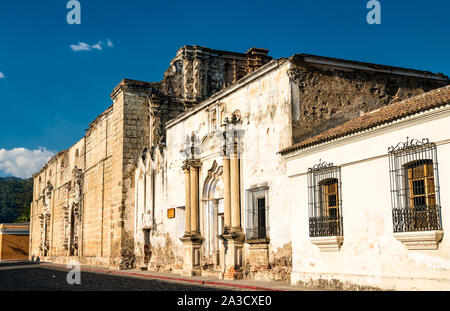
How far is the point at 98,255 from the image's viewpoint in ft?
105

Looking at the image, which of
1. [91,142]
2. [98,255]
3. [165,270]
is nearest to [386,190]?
[165,270]

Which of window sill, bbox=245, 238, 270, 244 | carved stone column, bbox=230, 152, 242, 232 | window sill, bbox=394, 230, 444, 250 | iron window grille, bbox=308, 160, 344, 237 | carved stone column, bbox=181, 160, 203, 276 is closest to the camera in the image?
window sill, bbox=394, 230, 444, 250

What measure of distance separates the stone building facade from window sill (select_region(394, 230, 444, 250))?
167 inches

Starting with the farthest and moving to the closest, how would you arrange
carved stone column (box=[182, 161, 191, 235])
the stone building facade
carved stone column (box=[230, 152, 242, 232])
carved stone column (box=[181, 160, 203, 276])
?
1. carved stone column (box=[182, 161, 191, 235])
2. carved stone column (box=[181, 160, 203, 276])
3. carved stone column (box=[230, 152, 242, 232])
4. the stone building facade

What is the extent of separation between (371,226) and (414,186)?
144cm

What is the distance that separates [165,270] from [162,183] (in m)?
3.82

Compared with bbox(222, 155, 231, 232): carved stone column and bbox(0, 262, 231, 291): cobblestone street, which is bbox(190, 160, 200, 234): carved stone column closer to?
bbox(222, 155, 231, 232): carved stone column

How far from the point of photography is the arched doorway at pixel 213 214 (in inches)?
814

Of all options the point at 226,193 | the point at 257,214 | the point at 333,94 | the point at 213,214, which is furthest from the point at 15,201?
the point at 333,94

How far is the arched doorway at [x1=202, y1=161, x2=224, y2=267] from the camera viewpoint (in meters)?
20.7

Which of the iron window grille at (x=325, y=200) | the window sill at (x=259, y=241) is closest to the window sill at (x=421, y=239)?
the iron window grille at (x=325, y=200)

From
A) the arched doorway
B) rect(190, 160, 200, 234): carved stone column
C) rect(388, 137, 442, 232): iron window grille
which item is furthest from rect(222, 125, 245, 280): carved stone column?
rect(388, 137, 442, 232): iron window grille

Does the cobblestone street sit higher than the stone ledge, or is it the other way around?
the stone ledge
